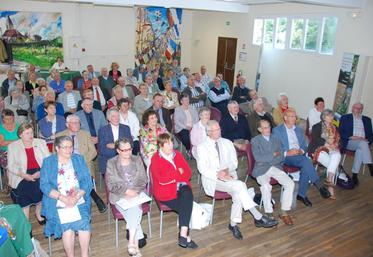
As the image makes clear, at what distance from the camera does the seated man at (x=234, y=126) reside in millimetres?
4961

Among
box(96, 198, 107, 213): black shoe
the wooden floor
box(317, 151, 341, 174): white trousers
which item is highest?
box(317, 151, 341, 174): white trousers

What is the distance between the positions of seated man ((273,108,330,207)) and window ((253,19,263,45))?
660cm

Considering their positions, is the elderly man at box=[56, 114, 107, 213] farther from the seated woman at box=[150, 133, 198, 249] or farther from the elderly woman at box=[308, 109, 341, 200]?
the elderly woman at box=[308, 109, 341, 200]

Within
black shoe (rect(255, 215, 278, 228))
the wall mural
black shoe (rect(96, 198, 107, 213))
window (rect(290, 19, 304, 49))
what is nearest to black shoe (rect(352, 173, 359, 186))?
black shoe (rect(255, 215, 278, 228))

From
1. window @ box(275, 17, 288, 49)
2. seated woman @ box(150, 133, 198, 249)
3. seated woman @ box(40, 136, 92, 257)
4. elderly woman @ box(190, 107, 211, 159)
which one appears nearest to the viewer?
seated woman @ box(40, 136, 92, 257)

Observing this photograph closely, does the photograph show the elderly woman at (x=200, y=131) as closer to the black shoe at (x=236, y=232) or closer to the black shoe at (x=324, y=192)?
the black shoe at (x=236, y=232)

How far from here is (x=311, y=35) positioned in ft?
28.6

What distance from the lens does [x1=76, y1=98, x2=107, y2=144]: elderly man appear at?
467 centimetres

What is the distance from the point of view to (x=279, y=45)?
9.78m

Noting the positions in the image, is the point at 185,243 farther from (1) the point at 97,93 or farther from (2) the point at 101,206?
(1) the point at 97,93

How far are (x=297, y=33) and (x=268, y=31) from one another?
119cm

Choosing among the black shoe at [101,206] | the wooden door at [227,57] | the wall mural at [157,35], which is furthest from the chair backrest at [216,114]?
the wall mural at [157,35]

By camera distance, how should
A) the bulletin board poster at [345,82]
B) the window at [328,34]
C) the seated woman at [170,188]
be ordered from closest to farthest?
1. the seated woman at [170,188]
2. the bulletin board poster at [345,82]
3. the window at [328,34]

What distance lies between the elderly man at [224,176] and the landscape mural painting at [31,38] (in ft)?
27.8
